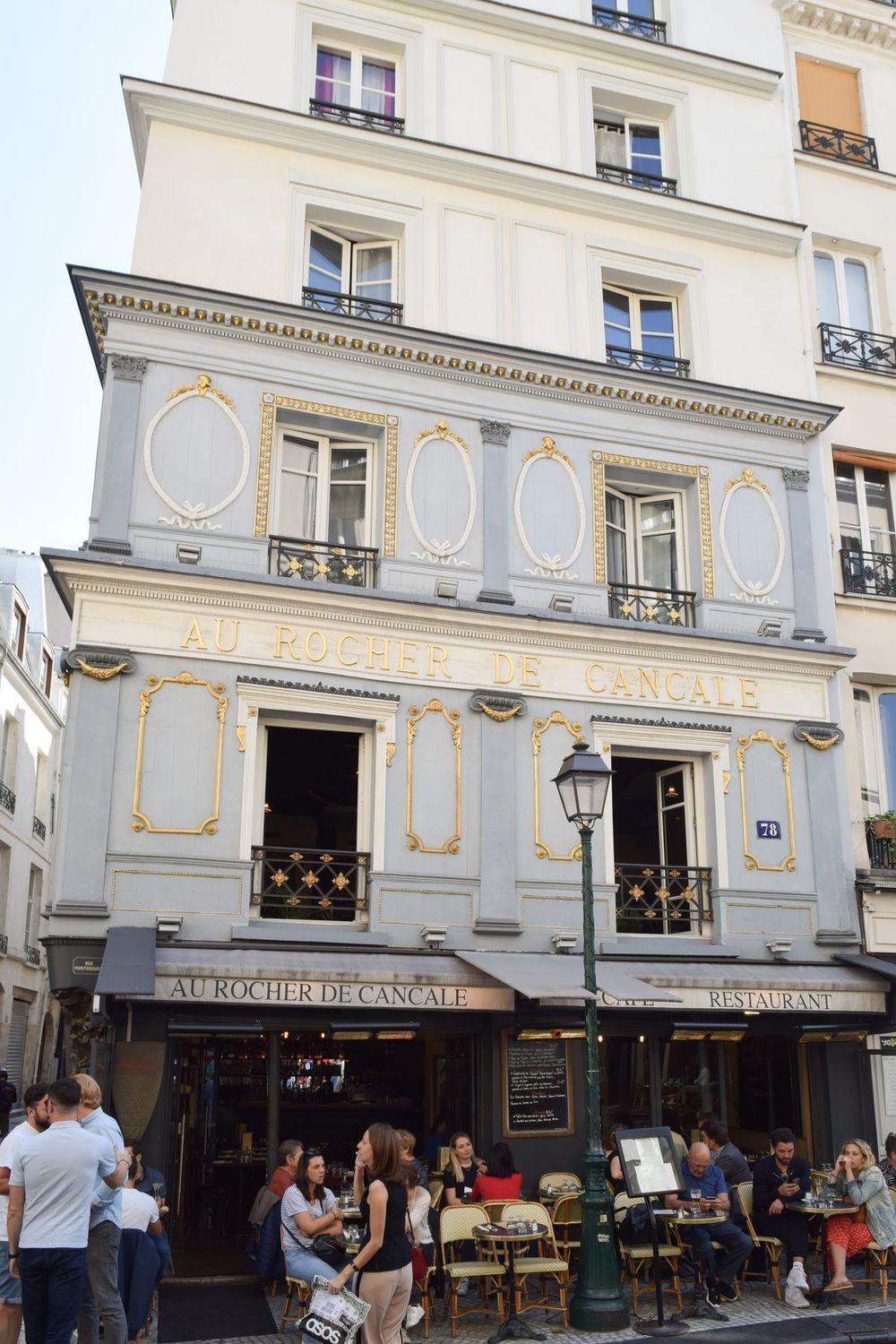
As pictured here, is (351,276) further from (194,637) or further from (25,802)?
(25,802)

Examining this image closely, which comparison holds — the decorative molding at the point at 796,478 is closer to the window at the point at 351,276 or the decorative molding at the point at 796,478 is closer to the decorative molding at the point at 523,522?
the decorative molding at the point at 523,522

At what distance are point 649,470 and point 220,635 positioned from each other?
5.47m

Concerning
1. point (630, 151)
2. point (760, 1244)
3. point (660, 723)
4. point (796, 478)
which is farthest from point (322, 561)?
point (760, 1244)

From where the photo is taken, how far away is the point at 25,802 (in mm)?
30953

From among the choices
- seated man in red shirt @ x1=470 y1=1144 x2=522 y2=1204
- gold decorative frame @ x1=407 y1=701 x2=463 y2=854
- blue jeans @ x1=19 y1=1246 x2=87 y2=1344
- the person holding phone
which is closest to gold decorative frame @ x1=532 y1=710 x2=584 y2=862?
gold decorative frame @ x1=407 y1=701 x2=463 y2=854

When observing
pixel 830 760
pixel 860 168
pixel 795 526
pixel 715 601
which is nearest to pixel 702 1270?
pixel 830 760

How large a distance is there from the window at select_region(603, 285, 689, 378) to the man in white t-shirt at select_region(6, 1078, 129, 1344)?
10783mm

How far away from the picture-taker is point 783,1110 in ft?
42.5

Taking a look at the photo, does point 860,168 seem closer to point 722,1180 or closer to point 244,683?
point 244,683

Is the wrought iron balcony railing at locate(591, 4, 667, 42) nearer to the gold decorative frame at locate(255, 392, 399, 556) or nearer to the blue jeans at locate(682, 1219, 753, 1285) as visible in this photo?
the gold decorative frame at locate(255, 392, 399, 556)

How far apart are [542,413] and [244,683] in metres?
4.73

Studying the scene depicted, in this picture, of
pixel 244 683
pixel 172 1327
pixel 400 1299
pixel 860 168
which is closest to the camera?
pixel 400 1299

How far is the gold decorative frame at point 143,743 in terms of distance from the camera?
1099 centimetres

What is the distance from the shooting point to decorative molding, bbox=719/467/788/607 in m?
14.0
